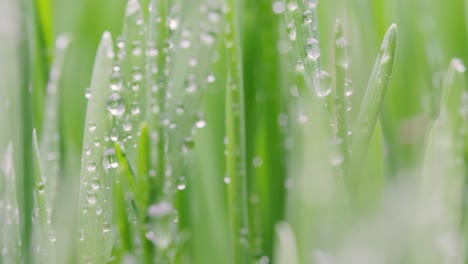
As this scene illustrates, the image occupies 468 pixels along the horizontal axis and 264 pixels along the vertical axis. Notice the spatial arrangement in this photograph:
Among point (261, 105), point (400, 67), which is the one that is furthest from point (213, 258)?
point (400, 67)

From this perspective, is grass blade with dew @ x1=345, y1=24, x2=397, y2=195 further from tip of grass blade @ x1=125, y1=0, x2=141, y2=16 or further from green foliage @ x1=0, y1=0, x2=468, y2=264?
tip of grass blade @ x1=125, y1=0, x2=141, y2=16

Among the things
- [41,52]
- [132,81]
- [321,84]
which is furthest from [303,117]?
[41,52]

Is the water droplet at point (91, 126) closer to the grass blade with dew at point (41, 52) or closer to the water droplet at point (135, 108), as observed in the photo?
the water droplet at point (135, 108)

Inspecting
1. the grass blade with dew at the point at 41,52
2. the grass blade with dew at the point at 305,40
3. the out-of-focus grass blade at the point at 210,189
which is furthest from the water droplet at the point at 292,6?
the grass blade with dew at the point at 41,52

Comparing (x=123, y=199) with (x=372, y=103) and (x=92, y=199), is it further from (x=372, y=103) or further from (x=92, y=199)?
(x=372, y=103)

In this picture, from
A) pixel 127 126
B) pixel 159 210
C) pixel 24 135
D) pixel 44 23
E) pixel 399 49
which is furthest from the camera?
pixel 399 49

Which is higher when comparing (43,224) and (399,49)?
(399,49)

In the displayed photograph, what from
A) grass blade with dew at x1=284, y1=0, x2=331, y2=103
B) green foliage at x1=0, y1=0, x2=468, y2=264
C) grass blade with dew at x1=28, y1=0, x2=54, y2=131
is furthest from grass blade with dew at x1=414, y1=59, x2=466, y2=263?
grass blade with dew at x1=28, y1=0, x2=54, y2=131
